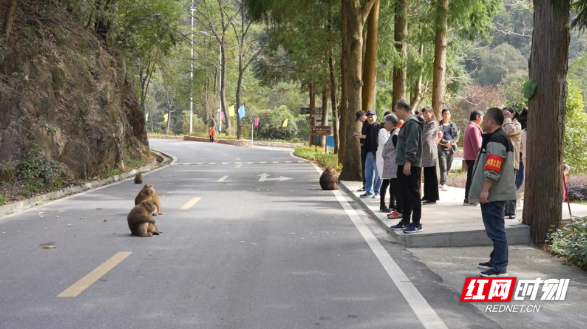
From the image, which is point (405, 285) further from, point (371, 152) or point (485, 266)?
point (371, 152)

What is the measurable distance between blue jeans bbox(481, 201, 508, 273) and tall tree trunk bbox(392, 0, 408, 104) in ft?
44.3

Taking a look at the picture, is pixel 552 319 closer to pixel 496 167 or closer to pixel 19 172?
pixel 496 167

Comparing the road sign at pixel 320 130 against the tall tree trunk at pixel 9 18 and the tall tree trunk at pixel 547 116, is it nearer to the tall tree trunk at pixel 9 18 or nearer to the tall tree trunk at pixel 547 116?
the tall tree trunk at pixel 9 18

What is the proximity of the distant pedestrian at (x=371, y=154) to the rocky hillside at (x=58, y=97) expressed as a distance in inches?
317

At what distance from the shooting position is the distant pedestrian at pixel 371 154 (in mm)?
13117

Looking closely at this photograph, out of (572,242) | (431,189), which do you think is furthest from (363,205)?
(572,242)

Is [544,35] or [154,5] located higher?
[154,5]

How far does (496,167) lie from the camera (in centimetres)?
641

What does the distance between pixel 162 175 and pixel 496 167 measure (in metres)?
16.3

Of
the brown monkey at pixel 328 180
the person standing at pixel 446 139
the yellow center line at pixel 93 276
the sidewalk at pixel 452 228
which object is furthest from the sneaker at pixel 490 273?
the brown monkey at pixel 328 180

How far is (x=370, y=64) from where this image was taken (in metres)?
19.5

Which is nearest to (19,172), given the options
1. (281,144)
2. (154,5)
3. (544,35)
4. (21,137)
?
(21,137)

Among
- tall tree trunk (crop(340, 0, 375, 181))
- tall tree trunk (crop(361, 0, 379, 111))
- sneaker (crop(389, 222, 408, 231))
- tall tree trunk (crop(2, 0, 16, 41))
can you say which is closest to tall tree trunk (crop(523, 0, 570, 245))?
sneaker (crop(389, 222, 408, 231))

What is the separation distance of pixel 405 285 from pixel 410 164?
2.85m
